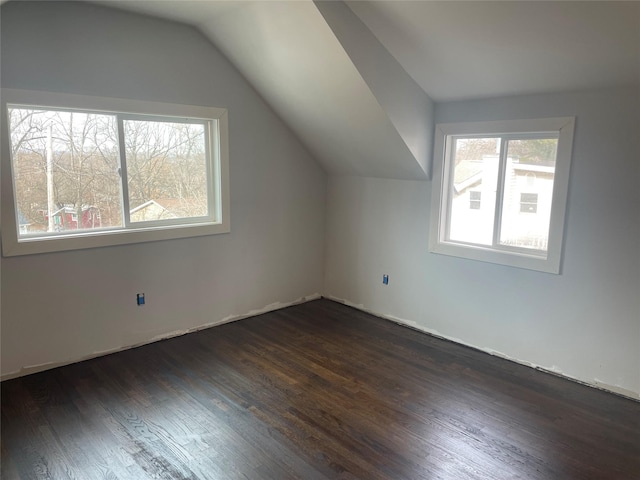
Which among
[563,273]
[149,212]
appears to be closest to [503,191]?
[563,273]

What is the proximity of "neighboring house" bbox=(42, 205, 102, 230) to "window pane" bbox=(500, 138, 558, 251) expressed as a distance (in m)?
3.27

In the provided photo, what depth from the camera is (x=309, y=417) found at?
2707 millimetres

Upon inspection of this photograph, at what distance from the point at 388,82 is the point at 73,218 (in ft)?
8.61

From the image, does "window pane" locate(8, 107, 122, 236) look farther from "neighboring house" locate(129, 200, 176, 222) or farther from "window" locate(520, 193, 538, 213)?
"window" locate(520, 193, 538, 213)

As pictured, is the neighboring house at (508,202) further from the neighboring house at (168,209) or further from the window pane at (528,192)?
the neighboring house at (168,209)

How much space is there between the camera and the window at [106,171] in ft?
9.73

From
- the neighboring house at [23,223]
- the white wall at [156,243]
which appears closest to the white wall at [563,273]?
the white wall at [156,243]

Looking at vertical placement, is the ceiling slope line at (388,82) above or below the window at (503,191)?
above

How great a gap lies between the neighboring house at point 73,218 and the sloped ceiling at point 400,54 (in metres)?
1.50

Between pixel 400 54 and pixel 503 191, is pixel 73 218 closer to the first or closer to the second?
pixel 400 54

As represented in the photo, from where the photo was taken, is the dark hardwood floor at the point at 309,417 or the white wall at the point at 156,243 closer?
the dark hardwood floor at the point at 309,417

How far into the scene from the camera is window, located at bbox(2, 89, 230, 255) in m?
2.96

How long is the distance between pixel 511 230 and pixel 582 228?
543mm

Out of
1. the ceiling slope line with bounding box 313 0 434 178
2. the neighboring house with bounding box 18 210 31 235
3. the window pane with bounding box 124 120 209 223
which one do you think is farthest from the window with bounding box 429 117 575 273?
the neighboring house with bounding box 18 210 31 235
